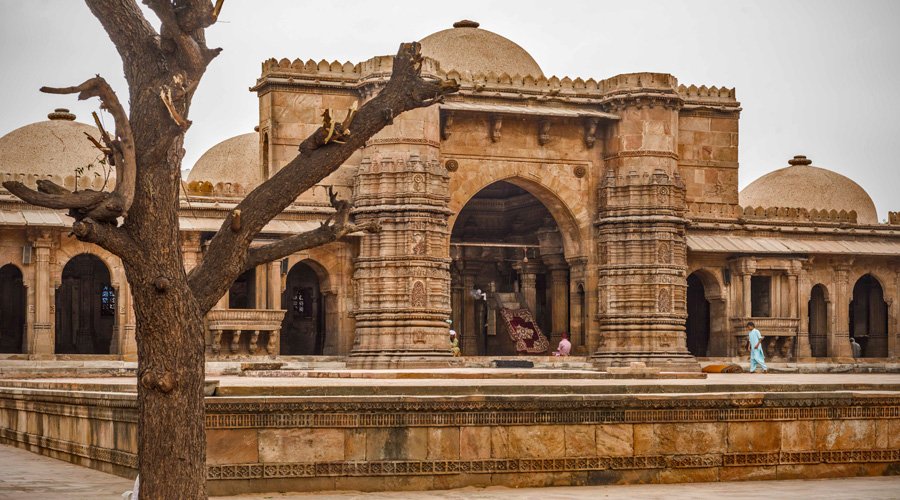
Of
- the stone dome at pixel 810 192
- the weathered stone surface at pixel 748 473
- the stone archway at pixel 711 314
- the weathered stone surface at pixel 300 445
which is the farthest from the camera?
the stone dome at pixel 810 192

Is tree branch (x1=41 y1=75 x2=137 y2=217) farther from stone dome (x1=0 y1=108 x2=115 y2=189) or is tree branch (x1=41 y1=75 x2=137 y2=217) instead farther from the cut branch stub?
stone dome (x1=0 y1=108 x2=115 y2=189)

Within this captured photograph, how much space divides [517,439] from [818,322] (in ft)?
82.0

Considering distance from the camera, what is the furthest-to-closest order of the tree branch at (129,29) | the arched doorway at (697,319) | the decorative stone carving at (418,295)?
1. the arched doorway at (697,319)
2. the decorative stone carving at (418,295)
3. the tree branch at (129,29)

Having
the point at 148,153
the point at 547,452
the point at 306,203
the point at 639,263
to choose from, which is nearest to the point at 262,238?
the point at 306,203

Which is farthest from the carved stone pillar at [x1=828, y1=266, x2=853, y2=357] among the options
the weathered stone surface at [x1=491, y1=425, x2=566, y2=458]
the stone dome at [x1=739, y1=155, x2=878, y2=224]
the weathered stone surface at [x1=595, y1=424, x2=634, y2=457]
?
the weathered stone surface at [x1=491, y1=425, x2=566, y2=458]

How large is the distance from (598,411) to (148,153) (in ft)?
15.1

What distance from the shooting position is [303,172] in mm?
8328

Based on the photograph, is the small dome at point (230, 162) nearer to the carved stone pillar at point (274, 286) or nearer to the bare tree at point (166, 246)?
the carved stone pillar at point (274, 286)

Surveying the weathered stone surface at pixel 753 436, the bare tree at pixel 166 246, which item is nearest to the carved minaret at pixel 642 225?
the weathered stone surface at pixel 753 436

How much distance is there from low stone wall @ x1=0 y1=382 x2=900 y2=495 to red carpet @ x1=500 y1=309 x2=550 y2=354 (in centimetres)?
1969

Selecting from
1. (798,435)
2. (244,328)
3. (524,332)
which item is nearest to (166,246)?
(798,435)

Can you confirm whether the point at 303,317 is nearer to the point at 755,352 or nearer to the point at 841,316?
the point at 841,316

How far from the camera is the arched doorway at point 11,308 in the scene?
3328cm

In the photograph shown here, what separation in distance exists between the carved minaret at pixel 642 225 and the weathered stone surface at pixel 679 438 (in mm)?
18526
